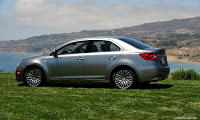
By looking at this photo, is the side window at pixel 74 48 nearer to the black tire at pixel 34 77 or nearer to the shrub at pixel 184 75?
the black tire at pixel 34 77

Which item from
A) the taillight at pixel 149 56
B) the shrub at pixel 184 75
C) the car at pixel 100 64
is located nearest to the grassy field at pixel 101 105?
the car at pixel 100 64

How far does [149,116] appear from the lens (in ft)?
17.7

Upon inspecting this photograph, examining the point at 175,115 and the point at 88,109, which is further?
the point at 88,109

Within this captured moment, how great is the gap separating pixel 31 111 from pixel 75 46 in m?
4.01

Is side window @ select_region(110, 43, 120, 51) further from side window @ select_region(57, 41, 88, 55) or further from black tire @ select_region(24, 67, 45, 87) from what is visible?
black tire @ select_region(24, 67, 45, 87)

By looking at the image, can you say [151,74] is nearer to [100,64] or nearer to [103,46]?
[100,64]

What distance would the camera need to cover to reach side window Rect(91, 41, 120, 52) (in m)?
9.03

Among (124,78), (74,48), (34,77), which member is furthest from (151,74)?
(34,77)

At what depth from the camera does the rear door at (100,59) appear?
891cm

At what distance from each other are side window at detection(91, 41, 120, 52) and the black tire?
2050 mm

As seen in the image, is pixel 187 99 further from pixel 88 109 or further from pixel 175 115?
pixel 88 109

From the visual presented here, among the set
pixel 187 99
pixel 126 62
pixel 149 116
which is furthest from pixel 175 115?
pixel 126 62

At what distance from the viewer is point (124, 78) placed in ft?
29.4

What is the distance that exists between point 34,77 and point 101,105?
4164 mm
